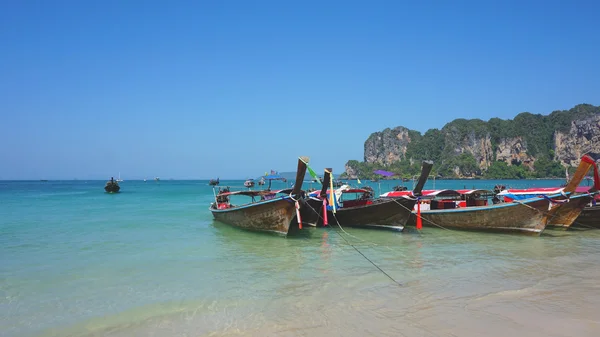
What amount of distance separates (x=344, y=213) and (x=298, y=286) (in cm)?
887

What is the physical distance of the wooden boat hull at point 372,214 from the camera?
1520 cm

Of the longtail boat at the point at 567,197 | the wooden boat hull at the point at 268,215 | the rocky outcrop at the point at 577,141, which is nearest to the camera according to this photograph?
the wooden boat hull at the point at 268,215

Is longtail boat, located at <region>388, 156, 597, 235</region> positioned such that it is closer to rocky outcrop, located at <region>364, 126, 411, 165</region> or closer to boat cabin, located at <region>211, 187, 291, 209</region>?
boat cabin, located at <region>211, 187, 291, 209</region>

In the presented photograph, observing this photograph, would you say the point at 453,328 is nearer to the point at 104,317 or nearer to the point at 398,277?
the point at 398,277

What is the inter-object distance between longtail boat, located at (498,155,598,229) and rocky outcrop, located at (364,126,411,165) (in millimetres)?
154286

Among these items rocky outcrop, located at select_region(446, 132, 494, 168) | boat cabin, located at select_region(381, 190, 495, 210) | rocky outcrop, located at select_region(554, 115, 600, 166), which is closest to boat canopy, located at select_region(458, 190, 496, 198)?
boat cabin, located at select_region(381, 190, 495, 210)

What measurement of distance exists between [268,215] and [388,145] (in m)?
166

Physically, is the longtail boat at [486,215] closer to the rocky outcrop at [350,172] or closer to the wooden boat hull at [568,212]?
the wooden boat hull at [568,212]

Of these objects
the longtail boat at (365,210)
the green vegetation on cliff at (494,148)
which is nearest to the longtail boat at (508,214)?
the longtail boat at (365,210)

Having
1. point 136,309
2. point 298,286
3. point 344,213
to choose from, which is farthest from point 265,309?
point 344,213

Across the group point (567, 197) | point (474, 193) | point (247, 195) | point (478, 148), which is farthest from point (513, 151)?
point (247, 195)

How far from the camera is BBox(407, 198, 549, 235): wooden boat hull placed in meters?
14.1

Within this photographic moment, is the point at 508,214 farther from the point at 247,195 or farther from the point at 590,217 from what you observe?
the point at 247,195

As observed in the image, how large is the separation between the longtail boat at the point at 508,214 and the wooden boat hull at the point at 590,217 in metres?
1.38
